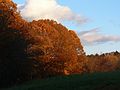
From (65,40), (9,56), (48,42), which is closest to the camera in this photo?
(9,56)

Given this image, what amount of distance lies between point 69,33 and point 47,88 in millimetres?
58473

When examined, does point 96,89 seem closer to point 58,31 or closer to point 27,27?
point 27,27

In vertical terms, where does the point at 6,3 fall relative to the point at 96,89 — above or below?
above

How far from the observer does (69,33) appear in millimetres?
93750

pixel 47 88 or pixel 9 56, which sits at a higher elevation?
pixel 9 56

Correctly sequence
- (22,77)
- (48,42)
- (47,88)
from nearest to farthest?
(47,88)
(22,77)
(48,42)

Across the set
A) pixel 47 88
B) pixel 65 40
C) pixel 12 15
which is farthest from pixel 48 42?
pixel 47 88

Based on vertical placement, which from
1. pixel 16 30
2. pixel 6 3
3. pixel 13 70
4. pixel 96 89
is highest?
pixel 6 3

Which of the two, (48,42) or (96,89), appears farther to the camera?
(48,42)

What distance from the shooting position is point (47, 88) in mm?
35656

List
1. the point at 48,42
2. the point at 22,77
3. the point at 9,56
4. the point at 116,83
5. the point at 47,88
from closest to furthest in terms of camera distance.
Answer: the point at 116,83 < the point at 47,88 < the point at 9,56 < the point at 22,77 < the point at 48,42

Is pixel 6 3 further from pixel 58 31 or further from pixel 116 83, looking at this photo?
pixel 116 83

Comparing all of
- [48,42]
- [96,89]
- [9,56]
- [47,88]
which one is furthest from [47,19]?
[96,89]

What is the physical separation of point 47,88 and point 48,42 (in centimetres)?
4665
